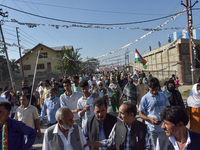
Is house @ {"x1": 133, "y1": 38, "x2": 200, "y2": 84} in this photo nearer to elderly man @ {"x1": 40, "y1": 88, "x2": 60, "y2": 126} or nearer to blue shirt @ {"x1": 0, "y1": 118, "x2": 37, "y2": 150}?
elderly man @ {"x1": 40, "y1": 88, "x2": 60, "y2": 126}

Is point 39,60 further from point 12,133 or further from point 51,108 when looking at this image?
point 12,133

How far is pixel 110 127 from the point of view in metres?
2.48

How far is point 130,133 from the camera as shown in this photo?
6.90ft

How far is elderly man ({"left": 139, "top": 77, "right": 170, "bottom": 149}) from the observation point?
2.95 metres

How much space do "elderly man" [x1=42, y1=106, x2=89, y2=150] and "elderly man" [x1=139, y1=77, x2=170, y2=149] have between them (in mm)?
1463

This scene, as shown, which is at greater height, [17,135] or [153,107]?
[153,107]

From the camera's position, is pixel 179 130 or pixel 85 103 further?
pixel 85 103

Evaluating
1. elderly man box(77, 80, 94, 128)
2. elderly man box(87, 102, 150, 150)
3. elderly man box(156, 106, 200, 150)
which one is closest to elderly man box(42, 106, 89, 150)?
elderly man box(87, 102, 150, 150)

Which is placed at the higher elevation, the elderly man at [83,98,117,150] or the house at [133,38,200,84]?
the house at [133,38,200,84]

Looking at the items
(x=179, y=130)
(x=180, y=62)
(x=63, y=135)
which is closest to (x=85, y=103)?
(x=63, y=135)

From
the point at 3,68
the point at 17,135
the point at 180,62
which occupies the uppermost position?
the point at 3,68

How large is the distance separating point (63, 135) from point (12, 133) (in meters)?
0.87

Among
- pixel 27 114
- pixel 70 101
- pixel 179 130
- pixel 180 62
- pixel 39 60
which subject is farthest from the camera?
pixel 39 60

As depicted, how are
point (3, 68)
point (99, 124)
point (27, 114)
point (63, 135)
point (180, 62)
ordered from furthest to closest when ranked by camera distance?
1. point (3, 68)
2. point (180, 62)
3. point (27, 114)
4. point (99, 124)
5. point (63, 135)
